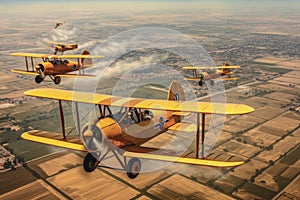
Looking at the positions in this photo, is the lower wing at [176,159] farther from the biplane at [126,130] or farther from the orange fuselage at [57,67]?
the orange fuselage at [57,67]

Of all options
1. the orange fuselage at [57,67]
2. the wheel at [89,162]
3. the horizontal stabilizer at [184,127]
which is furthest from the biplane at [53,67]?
the wheel at [89,162]

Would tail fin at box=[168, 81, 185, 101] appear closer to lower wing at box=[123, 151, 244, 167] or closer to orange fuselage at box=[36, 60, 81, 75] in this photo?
lower wing at box=[123, 151, 244, 167]

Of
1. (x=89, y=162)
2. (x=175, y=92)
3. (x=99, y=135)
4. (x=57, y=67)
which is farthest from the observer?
(x=57, y=67)

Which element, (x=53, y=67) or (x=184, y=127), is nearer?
(x=184, y=127)

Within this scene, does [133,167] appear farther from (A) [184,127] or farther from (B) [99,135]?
(A) [184,127]

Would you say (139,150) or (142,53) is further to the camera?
(142,53)

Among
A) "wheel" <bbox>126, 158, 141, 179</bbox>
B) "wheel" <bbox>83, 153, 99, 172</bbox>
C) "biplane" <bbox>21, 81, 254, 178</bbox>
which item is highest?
"biplane" <bbox>21, 81, 254, 178</bbox>

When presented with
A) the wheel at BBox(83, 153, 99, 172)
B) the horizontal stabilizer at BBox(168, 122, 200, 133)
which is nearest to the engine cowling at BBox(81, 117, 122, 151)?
the wheel at BBox(83, 153, 99, 172)

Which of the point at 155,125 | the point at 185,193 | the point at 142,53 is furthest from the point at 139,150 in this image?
the point at 142,53

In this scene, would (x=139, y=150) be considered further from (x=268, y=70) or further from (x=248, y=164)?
(x=268, y=70)

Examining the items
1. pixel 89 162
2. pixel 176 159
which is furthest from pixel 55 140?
pixel 176 159

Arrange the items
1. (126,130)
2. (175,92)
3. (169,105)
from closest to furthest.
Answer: (126,130) → (169,105) → (175,92)
